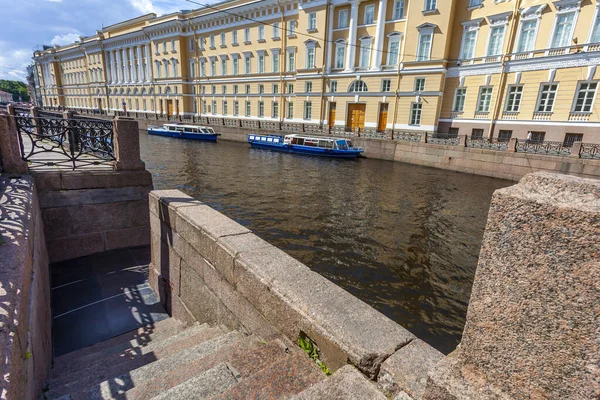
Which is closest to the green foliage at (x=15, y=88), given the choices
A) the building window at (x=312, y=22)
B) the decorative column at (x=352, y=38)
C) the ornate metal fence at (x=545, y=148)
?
the building window at (x=312, y=22)

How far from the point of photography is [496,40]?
71.5ft

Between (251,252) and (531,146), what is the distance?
65.0ft

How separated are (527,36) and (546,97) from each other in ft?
13.6

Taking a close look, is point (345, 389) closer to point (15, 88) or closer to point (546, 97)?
point (546, 97)

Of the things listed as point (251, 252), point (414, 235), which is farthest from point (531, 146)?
point (251, 252)

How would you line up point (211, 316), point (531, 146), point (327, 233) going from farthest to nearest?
point (531, 146) → point (327, 233) → point (211, 316)

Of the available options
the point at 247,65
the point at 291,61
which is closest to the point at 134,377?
the point at 291,61

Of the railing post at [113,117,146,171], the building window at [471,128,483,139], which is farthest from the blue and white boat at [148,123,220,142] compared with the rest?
the railing post at [113,117,146,171]

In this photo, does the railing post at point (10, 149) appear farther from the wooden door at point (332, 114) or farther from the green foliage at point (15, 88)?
the green foliage at point (15, 88)

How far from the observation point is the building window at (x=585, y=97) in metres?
18.4

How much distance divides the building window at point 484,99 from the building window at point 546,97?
9.66 feet

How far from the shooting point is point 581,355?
0.91 meters

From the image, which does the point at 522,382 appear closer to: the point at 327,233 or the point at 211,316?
the point at 211,316

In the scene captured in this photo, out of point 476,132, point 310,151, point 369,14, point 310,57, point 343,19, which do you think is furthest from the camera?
point 310,57
